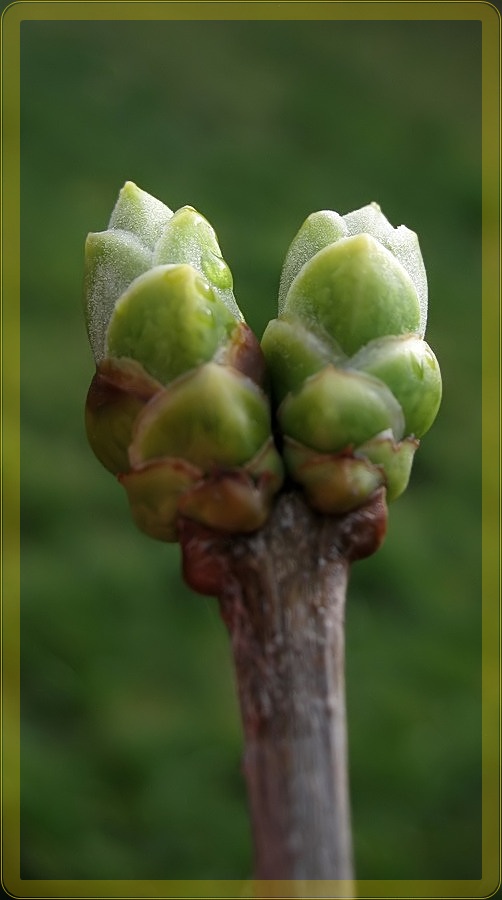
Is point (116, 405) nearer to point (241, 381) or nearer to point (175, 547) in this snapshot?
point (241, 381)

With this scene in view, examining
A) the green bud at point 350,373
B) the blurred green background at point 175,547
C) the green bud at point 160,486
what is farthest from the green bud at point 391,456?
the blurred green background at point 175,547

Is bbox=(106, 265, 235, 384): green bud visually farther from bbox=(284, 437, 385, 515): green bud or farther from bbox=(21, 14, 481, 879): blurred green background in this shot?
bbox=(21, 14, 481, 879): blurred green background

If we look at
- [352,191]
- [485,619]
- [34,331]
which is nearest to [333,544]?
[485,619]

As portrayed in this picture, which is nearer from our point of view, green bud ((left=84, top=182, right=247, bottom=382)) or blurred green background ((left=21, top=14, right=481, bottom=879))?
green bud ((left=84, top=182, right=247, bottom=382))

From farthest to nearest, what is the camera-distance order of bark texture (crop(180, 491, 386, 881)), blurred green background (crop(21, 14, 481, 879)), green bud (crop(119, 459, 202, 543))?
blurred green background (crop(21, 14, 481, 879)), green bud (crop(119, 459, 202, 543)), bark texture (crop(180, 491, 386, 881))

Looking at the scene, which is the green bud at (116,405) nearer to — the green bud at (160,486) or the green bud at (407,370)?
the green bud at (160,486)

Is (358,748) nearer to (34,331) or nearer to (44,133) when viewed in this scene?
(34,331)

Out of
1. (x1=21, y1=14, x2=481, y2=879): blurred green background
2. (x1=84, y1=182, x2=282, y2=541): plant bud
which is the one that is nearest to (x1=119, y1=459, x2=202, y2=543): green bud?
(x1=84, y1=182, x2=282, y2=541): plant bud
